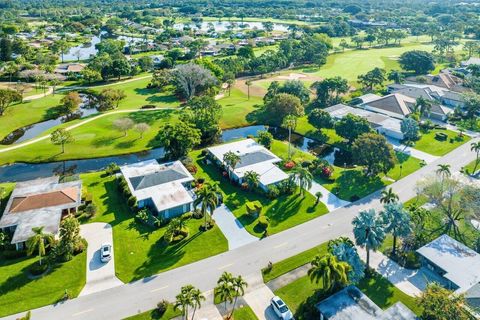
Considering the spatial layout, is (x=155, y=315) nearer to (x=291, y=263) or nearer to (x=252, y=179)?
(x=291, y=263)

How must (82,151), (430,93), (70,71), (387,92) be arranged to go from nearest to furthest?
1. (82,151)
2. (430,93)
3. (387,92)
4. (70,71)

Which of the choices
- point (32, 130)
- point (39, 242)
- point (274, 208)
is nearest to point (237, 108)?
point (274, 208)

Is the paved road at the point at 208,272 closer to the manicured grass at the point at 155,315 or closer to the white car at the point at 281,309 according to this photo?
the manicured grass at the point at 155,315

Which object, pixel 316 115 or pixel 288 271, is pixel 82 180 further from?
pixel 316 115

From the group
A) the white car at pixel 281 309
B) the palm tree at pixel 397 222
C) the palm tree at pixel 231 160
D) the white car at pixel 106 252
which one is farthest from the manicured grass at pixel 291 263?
the palm tree at pixel 231 160

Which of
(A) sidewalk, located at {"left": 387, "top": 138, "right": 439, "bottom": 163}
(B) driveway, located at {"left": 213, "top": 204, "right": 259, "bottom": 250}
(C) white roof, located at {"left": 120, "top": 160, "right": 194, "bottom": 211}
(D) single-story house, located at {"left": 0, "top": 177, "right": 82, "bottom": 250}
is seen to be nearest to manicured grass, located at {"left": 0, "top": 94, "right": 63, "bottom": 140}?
(D) single-story house, located at {"left": 0, "top": 177, "right": 82, "bottom": 250}

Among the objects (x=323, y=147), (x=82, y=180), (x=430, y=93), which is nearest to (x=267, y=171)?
(x=323, y=147)

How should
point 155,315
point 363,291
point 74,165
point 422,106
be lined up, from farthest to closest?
point 422,106 < point 74,165 < point 363,291 < point 155,315
